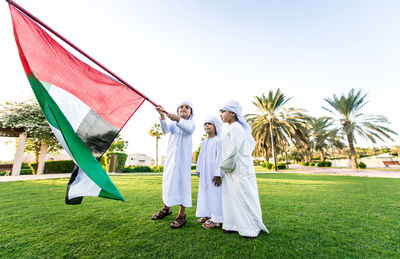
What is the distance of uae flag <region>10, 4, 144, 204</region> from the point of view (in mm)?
2129

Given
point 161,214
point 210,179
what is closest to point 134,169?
point 161,214

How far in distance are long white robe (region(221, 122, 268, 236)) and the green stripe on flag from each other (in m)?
1.49

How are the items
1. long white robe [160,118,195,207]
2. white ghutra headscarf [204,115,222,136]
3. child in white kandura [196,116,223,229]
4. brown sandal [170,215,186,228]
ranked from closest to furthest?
brown sandal [170,215,186,228] < child in white kandura [196,116,223,229] < long white robe [160,118,195,207] < white ghutra headscarf [204,115,222,136]

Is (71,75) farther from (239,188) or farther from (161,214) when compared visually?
(239,188)

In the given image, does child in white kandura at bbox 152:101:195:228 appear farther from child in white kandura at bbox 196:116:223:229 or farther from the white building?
the white building

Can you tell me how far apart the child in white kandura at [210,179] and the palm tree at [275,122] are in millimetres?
20188

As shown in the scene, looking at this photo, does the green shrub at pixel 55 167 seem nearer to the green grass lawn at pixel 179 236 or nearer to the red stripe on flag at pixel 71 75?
the green grass lawn at pixel 179 236

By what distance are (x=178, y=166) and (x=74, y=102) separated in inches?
71.6

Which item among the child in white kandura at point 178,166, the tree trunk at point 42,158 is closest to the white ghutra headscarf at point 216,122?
the child in white kandura at point 178,166

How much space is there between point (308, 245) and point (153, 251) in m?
1.82

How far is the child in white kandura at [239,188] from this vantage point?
7.77ft

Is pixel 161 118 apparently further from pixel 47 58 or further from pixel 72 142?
pixel 47 58

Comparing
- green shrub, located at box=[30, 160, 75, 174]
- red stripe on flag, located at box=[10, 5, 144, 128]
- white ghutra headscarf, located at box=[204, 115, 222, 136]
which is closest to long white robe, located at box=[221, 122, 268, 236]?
white ghutra headscarf, located at box=[204, 115, 222, 136]

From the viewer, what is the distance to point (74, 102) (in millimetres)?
2373
